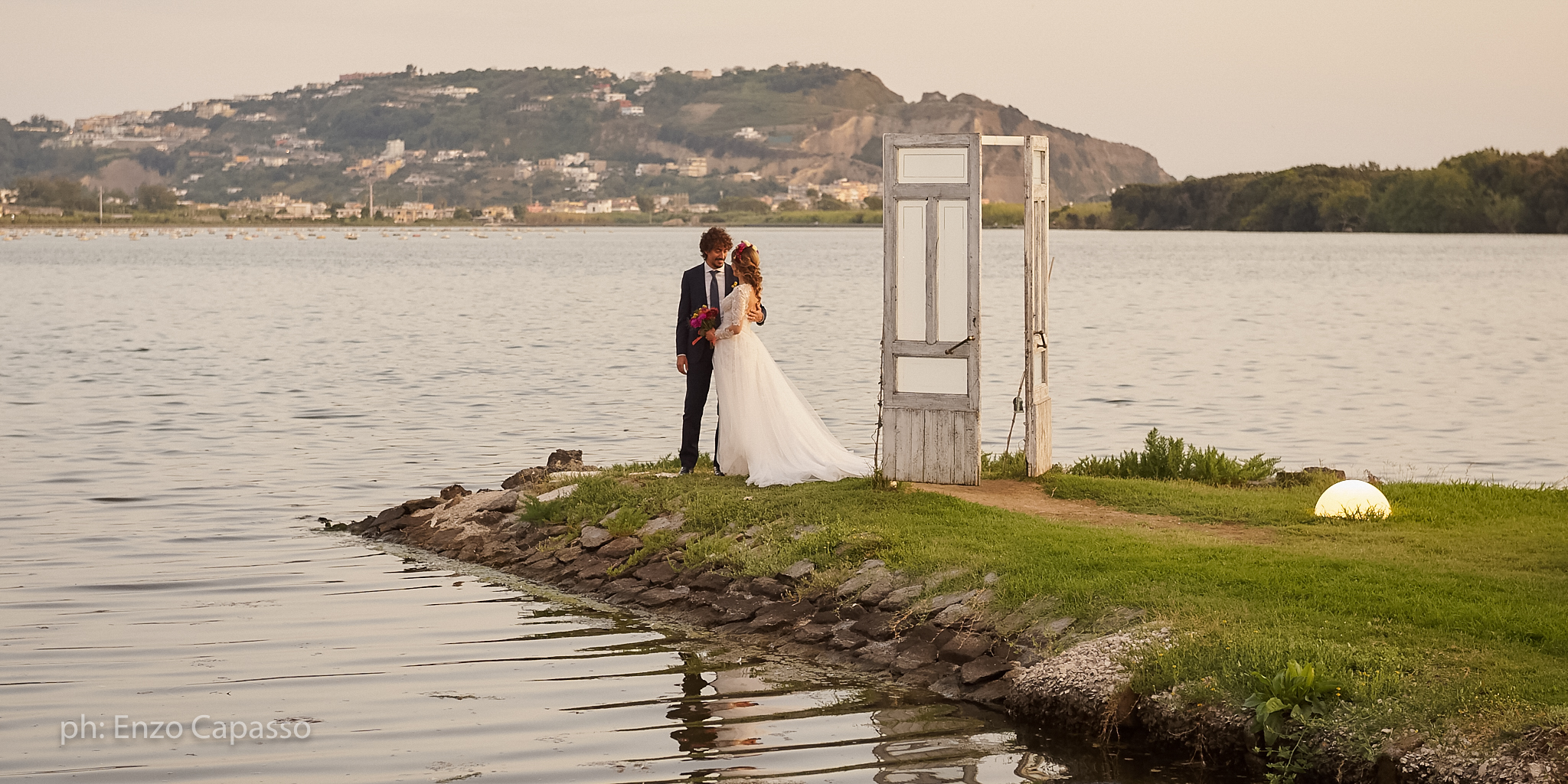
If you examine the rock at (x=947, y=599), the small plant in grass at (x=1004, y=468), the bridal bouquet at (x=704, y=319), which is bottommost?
the rock at (x=947, y=599)

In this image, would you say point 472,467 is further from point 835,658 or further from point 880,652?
point 880,652

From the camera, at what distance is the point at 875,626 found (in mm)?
11445

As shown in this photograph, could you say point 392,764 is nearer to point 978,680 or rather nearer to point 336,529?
point 978,680

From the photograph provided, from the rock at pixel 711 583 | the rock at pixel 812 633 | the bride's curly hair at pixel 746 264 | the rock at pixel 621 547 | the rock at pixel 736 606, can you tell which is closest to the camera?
the rock at pixel 812 633

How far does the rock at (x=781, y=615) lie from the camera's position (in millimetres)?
12062

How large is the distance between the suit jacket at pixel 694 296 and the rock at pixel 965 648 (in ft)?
17.5

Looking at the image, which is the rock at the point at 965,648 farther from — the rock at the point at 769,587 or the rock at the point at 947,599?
the rock at the point at 769,587

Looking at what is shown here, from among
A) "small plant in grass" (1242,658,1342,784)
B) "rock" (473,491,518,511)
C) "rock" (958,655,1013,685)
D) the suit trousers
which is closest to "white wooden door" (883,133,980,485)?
the suit trousers

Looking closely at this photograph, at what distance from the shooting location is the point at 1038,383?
1533 centimetres

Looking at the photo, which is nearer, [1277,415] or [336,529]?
[336,529]

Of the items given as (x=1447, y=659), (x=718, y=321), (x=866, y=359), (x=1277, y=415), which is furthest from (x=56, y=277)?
(x=1447, y=659)

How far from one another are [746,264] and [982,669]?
234 inches

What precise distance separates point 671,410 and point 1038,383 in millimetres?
16625

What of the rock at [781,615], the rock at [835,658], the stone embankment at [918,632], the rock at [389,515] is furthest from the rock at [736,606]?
the rock at [389,515]
